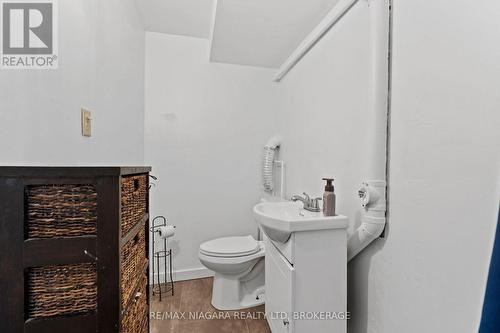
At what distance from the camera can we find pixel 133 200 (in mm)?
847

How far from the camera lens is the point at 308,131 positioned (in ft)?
6.02

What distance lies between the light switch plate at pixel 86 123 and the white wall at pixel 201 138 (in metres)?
1.13

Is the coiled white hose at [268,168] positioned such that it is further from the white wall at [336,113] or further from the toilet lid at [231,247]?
the toilet lid at [231,247]

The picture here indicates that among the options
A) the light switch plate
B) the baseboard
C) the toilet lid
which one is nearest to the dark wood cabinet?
the light switch plate

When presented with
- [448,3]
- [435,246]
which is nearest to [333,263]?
[435,246]

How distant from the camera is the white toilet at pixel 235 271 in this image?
1798mm

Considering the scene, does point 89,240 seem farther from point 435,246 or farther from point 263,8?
point 263,8

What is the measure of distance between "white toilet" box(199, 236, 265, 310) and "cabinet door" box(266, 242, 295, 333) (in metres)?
0.28

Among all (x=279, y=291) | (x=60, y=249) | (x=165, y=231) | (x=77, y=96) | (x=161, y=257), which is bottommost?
(x=161, y=257)

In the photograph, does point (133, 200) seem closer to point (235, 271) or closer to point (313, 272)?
point (313, 272)

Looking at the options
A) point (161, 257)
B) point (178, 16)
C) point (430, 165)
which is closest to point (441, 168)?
point (430, 165)

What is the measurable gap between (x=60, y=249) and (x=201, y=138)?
6.19 ft

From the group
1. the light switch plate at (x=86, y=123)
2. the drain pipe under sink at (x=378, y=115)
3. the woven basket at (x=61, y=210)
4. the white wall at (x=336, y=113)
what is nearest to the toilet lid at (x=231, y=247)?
the white wall at (x=336, y=113)

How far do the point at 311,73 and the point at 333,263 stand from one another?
4.45 feet
